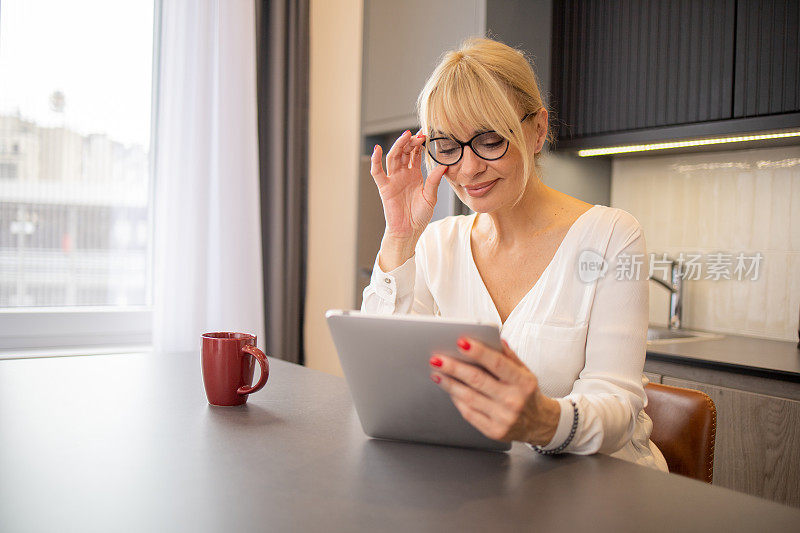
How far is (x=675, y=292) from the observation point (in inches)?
101

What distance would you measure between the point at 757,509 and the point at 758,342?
1827mm

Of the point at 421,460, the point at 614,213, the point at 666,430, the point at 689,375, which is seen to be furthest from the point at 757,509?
the point at 689,375

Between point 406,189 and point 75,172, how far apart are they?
5.89 ft

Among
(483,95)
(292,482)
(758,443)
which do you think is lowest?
(758,443)

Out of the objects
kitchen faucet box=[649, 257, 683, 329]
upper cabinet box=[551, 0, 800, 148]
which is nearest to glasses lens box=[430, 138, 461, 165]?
upper cabinet box=[551, 0, 800, 148]

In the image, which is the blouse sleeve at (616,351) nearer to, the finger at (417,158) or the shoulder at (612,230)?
the shoulder at (612,230)

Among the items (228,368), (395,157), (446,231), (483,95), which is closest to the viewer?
(228,368)

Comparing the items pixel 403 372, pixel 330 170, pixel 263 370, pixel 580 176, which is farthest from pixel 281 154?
pixel 403 372

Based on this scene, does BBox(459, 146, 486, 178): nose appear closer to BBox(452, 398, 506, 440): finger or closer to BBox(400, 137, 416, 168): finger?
BBox(400, 137, 416, 168): finger

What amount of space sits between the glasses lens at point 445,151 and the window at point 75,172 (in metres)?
1.84

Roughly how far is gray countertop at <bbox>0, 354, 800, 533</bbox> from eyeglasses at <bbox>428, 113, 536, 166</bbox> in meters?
0.56

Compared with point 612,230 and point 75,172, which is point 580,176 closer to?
point 612,230

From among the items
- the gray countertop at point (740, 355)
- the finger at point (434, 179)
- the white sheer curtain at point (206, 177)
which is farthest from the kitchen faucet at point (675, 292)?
the white sheer curtain at point (206, 177)

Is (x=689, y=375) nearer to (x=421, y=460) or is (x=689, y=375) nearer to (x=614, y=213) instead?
(x=614, y=213)
